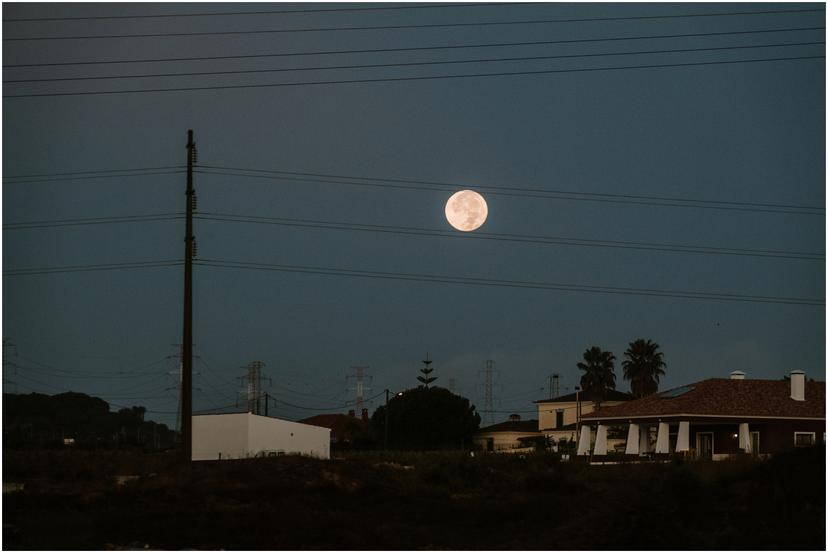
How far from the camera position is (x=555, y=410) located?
389ft

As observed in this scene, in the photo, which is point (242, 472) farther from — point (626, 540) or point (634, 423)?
point (634, 423)

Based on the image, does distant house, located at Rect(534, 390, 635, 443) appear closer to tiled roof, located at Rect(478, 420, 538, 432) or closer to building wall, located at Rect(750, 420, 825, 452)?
tiled roof, located at Rect(478, 420, 538, 432)

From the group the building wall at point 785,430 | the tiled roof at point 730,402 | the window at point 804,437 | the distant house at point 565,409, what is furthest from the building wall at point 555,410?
the window at point 804,437

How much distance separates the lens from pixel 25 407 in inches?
4872

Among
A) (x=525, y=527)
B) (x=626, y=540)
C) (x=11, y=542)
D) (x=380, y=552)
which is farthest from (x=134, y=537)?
(x=626, y=540)

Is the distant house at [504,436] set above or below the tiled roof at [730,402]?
below

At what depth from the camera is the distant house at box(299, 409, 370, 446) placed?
370ft

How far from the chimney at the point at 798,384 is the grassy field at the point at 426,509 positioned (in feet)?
75.7

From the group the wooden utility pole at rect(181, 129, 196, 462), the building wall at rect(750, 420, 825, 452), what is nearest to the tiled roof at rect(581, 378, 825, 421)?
the building wall at rect(750, 420, 825, 452)

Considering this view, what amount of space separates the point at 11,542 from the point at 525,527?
44.5 ft

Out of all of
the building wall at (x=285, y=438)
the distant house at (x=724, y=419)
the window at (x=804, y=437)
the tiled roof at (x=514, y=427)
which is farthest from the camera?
the tiled roof at (x=514, y=427)

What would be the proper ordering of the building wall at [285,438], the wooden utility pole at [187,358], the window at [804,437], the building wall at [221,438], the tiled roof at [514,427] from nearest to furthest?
the wooden utility pole at [187,358]
the window at [804,437]
the building wall at [221,438]
the building wall at [285,438]
the tiled roof at [514,427]

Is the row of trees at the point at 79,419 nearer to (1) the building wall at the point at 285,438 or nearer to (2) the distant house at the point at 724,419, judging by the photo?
(1) the building wall at the point at 285,438

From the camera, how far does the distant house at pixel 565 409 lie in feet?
373
